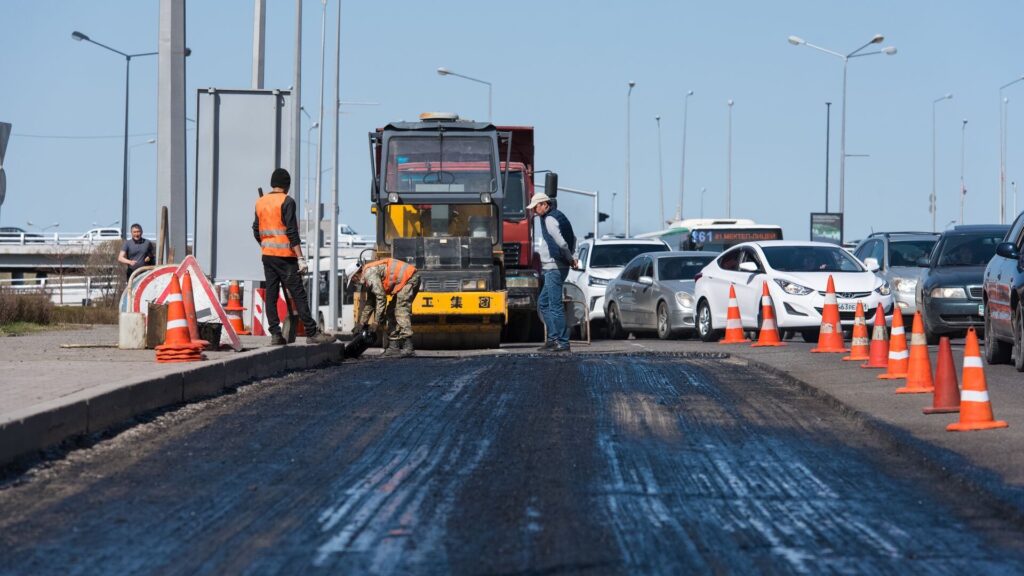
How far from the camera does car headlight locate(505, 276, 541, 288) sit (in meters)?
21.4

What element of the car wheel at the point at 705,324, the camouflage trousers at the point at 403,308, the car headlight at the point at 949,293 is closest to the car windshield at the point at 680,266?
the car wheel at the point at 705,324

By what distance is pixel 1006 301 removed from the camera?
48.2 feet

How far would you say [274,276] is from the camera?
16.0 m

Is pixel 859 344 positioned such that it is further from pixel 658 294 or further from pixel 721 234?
pixel 721 234

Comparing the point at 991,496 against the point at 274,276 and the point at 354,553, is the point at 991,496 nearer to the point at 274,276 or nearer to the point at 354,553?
the point at 354,553

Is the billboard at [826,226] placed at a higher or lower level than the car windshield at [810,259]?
higher

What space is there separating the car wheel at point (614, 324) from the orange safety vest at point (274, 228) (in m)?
11.8

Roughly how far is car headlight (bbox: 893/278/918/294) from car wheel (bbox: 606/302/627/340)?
496cm

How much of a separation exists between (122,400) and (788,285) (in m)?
13.0

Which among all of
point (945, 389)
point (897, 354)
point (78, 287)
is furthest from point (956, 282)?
point (78, 287)

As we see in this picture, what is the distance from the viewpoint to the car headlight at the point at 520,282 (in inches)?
842

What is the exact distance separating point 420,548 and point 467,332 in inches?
561

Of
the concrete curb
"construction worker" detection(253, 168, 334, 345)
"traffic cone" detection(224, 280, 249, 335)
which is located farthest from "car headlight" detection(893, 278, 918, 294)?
the concrete curb

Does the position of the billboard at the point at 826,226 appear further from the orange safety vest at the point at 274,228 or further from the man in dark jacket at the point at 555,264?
the orange safety vest at the point at 274,228
